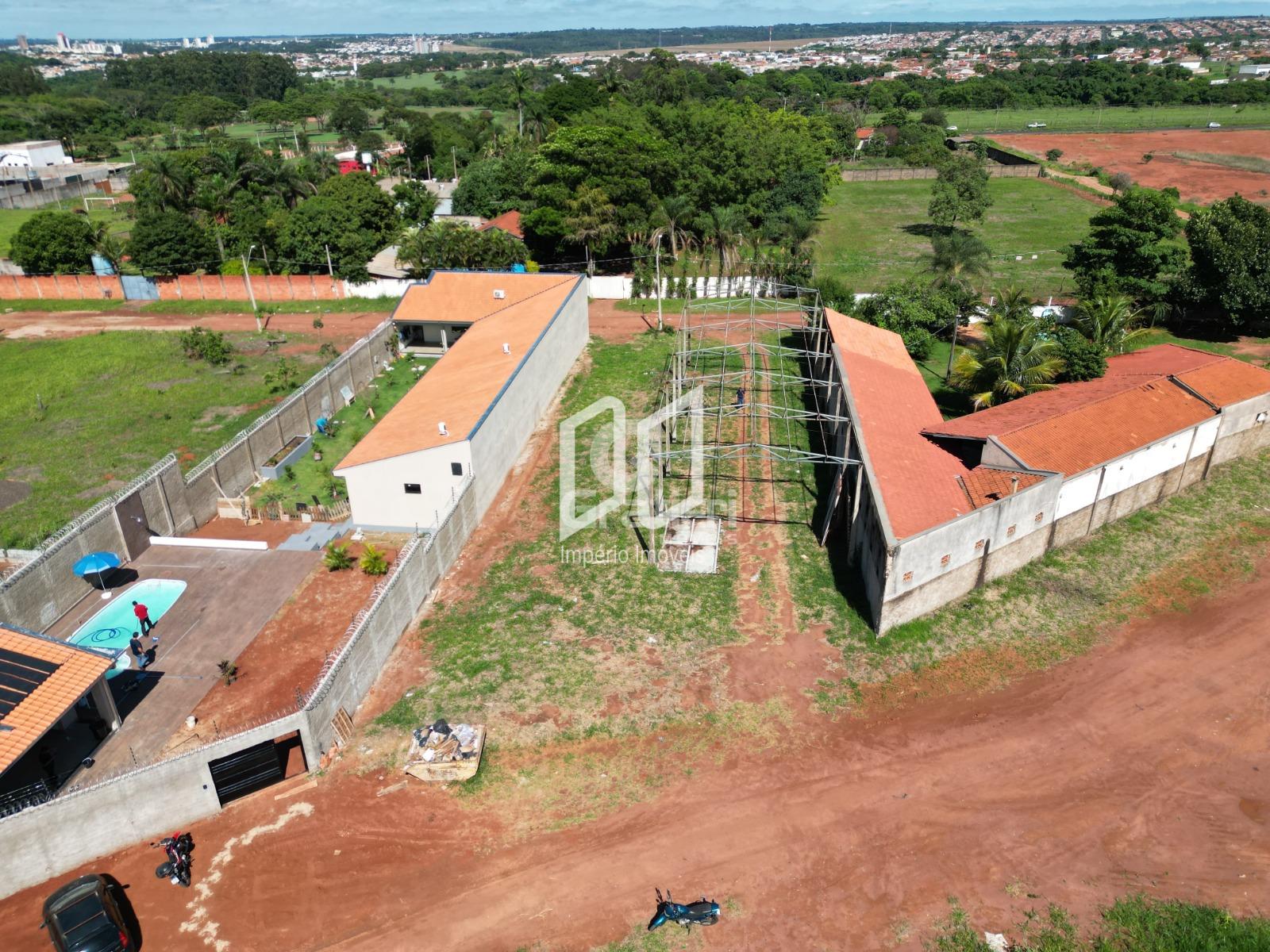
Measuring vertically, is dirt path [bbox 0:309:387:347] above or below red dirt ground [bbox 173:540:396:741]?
below

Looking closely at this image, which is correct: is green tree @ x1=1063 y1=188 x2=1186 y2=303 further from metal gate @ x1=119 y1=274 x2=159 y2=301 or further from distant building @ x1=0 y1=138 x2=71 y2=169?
distant building @ x1=0 y1=138 x2=71 y2=169

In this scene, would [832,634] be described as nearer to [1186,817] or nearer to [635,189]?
[1186,817]

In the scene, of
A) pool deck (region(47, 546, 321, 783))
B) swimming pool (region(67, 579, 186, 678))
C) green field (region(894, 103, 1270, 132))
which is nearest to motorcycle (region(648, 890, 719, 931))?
pool deck (region(47, 546, 321, 783))

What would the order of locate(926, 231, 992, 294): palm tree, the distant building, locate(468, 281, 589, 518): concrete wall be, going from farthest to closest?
the distant building → locate(926, 231, 992, 294): palm tree → locate(468, 281, 589, 518): concrete wall

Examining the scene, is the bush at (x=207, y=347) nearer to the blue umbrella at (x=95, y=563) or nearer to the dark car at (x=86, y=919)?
Answer: the blue umbrella at (x=95, y=563)

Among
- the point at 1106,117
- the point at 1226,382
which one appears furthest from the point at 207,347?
the point at 1106,117

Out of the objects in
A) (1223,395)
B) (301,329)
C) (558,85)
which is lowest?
(301,329)

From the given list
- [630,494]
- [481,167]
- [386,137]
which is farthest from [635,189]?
[386,137]

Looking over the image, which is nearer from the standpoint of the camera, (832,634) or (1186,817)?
(1186,817)
